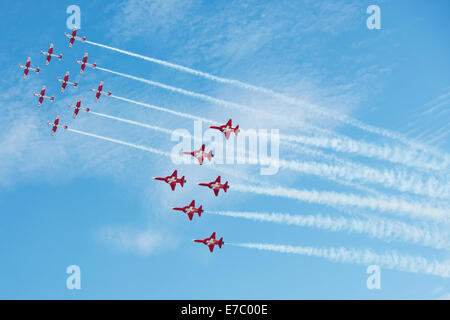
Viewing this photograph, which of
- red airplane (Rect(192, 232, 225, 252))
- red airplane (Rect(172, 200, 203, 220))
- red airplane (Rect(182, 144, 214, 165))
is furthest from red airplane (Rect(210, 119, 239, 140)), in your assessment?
red airplane (Rect(192, 232, 225, 252))

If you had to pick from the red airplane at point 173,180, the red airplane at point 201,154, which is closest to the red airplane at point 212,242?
the red airplane at point 173,180

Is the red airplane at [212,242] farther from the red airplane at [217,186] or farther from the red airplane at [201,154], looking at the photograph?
the red airplane at [201,154]

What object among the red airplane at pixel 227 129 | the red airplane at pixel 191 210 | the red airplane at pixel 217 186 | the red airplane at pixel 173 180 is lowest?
the red airplane at pixel 191 210

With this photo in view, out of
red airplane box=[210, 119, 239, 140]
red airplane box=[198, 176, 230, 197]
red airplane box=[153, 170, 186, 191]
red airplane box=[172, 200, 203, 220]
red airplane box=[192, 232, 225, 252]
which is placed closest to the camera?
red airplane box=[192, 232, 225, 252]

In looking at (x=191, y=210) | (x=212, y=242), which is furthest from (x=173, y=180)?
(x=212, y=242)

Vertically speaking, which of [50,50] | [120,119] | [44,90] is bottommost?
[120,119]

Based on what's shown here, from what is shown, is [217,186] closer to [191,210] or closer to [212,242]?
[191,210]

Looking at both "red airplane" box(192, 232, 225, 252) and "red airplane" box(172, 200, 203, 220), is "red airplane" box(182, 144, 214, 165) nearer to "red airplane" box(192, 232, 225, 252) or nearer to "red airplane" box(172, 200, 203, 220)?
"red airplane" box(172, 200, 203, 220)

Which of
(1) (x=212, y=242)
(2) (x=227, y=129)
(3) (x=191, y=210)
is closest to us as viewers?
(1) (x=212, y=242)
